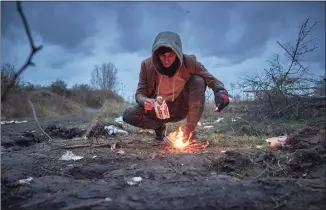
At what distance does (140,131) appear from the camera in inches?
249

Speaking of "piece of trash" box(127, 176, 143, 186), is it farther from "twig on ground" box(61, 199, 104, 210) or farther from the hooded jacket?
the hooded jacket

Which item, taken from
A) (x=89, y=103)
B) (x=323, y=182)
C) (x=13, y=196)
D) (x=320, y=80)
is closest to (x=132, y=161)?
(x=13, y=196)

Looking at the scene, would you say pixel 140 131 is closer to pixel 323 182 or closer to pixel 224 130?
pixel 224 130

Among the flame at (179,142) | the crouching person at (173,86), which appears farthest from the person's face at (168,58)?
the flame at (179,142)

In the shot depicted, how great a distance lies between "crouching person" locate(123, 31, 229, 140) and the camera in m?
4.32

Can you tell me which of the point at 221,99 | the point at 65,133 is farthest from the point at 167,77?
the point at 65,133

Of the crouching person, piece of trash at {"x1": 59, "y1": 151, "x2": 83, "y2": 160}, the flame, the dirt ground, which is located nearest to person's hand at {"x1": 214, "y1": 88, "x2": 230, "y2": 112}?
the crouching person

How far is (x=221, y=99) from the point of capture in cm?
418

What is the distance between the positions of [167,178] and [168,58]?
189 centimetres

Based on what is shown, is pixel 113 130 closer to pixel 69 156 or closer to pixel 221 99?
pixel 69 156

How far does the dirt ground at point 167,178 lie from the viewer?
2.19m

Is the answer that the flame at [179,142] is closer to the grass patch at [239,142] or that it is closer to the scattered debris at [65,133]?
the grass patch at [239,142]

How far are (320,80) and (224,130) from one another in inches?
75.6

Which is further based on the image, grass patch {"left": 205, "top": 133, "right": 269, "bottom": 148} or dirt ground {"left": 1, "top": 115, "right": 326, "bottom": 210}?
grass patch {"left": 205, "top": 133, "right": 269, "bottom": 148}
